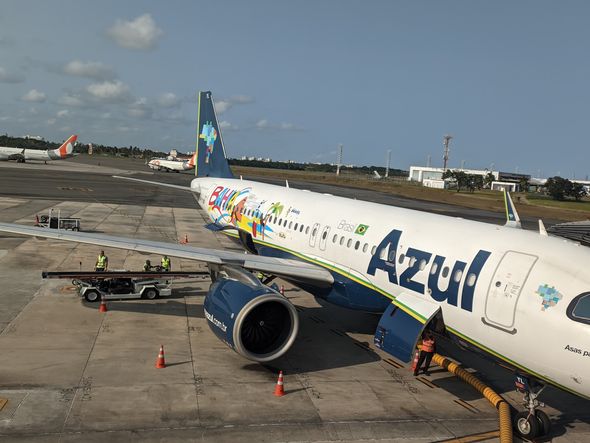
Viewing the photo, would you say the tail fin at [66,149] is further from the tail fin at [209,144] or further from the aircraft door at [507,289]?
the aircraft door at [507,289]

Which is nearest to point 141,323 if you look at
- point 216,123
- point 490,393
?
point 490,393

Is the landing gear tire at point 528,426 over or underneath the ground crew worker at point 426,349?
underneath

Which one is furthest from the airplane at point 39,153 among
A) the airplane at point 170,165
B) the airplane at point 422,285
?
the airplane at point 422,285

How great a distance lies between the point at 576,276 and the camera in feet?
33.8

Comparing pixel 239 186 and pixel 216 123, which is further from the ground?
pixel 216 123

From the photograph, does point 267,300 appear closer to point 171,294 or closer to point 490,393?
point 490,393

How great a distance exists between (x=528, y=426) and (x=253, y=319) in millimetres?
6981

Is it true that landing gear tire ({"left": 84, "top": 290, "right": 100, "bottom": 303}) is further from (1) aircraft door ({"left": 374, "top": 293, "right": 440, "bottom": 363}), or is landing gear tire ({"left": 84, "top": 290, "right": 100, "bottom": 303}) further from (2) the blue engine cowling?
(1) aircraft door ({"left": 374, "top": 293, "right": 440, "bottom": 363})

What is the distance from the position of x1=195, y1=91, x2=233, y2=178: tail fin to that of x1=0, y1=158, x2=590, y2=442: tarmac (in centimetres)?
1310

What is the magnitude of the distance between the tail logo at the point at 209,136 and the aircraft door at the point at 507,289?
23.6 meters

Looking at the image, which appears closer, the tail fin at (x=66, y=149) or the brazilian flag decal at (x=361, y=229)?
the brazilian flag decal at (x=361, y=229)

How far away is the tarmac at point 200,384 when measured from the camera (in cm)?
1043

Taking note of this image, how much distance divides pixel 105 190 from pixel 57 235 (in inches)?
2138

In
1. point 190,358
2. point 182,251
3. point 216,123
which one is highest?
point 216,123
